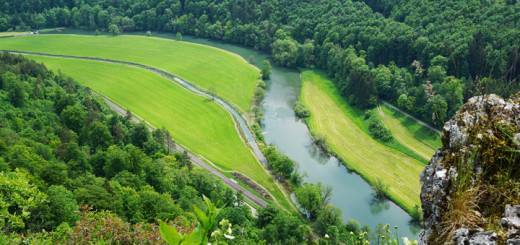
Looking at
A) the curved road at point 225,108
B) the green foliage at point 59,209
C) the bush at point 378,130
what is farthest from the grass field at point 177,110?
the green foliage at point 59,209

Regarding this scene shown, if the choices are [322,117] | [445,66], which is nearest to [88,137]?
[322,117]

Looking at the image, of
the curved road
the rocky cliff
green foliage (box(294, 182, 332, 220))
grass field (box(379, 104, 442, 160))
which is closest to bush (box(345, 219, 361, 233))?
green foliage (box(294, 182, 332, 220))

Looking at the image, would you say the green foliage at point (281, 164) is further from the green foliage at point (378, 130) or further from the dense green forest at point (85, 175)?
the green foliage at point (378, 130)

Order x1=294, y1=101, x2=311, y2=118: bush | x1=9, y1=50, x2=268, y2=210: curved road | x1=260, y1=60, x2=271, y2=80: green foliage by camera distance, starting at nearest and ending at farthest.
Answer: x1=9, y1=50, x2=268, y2=210: curved road → x1=294, y1=101, x2=311, y2=118: bush → x1=260, y1=60, x2=271, y2=80: green foliage

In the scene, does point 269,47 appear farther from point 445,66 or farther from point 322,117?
point 445,66

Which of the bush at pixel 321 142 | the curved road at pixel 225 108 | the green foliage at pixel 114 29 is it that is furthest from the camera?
the green foliage at pixel 114 29

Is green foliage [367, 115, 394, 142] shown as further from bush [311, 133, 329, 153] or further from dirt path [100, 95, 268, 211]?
dirt path [100, 95, 268, 211]
